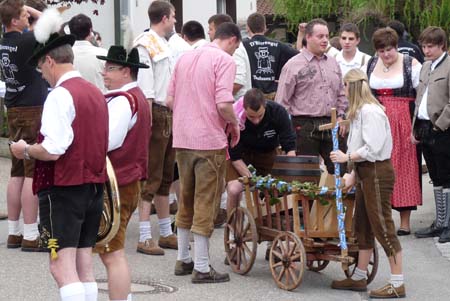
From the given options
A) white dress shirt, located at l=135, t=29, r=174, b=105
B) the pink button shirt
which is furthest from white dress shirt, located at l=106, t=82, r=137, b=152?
white dress shirt, located at l=135, t=29, r=174, b=105

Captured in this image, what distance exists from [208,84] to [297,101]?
7.65 feet

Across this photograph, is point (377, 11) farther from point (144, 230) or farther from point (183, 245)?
point (183, 245)

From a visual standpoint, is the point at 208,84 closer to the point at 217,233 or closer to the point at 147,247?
the point at 147,247

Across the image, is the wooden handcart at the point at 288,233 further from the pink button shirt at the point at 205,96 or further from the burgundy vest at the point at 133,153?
the burgundy vest at the point at 133,153

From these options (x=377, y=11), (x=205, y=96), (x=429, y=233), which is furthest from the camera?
(x=377, y=11)

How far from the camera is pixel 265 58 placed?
12.5 metres

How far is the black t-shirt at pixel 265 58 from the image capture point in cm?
1254

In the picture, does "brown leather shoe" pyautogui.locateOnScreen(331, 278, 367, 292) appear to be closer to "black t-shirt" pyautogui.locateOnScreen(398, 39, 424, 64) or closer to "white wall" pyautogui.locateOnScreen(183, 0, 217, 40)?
"black t-shirt" pyautogui.locateOnScreen(398, 39, 424, 64)

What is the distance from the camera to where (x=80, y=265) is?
6910mm

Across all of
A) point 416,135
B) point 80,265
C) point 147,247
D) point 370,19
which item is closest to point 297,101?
point 416,135

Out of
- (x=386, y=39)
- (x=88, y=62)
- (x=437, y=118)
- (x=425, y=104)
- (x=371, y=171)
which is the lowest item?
(x=371, y=171)

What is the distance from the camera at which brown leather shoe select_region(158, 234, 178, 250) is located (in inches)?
403

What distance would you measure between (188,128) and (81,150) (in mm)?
2345

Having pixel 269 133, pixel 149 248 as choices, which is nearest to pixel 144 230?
pixel 149 248
